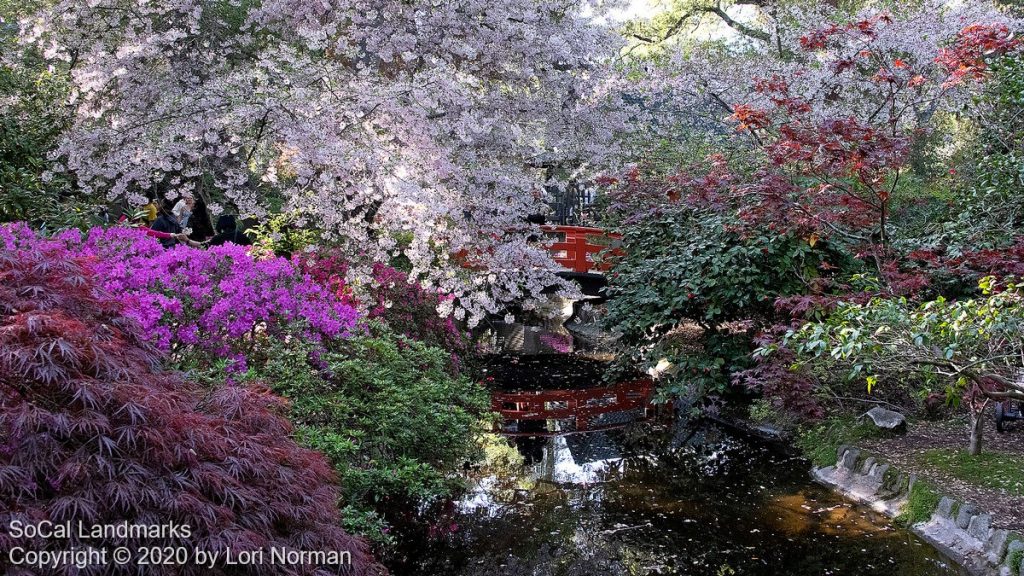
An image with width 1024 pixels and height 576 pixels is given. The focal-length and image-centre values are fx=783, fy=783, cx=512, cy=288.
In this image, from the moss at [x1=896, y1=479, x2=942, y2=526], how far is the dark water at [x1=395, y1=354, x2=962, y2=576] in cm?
13

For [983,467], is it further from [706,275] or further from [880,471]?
[706,275]

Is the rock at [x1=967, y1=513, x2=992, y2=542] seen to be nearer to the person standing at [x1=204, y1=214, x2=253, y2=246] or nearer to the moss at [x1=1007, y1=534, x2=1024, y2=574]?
the moss at [x1=1007, y1=534, x2=1024, y2=574]

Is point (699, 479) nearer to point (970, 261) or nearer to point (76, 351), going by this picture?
point (970, 261)

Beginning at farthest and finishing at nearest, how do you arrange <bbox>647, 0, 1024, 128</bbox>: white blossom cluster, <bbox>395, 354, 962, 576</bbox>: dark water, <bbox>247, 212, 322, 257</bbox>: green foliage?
<bbox>647, 0, 1024, 128</bbox>: white blossom cluster, <bbox>247, 212, 322, 257</bbox>: green foliage, <bbox>395, 354, 962, 576</bbox>: dark water

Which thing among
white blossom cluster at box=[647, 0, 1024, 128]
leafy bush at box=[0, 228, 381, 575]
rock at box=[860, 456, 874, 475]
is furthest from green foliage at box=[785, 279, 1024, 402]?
white blossom cluster at box=[647, 0, 1024, 128]

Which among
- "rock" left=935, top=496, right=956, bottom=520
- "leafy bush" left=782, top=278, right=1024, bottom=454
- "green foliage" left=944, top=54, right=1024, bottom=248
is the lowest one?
"rock" left=935, top=496, right=956, bottom=520

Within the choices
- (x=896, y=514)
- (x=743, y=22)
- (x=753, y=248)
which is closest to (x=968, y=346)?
(x=896, y=514)

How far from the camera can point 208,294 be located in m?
A: 4.79

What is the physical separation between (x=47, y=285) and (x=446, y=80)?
3031 mm

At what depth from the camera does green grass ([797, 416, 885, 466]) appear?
652 cm

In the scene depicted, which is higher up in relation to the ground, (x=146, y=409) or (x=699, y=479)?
(x=146, y=409)

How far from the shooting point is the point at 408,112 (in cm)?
526

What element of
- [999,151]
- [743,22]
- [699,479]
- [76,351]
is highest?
[743,22]

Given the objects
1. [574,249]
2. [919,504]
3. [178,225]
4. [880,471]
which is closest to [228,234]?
[178,225]
